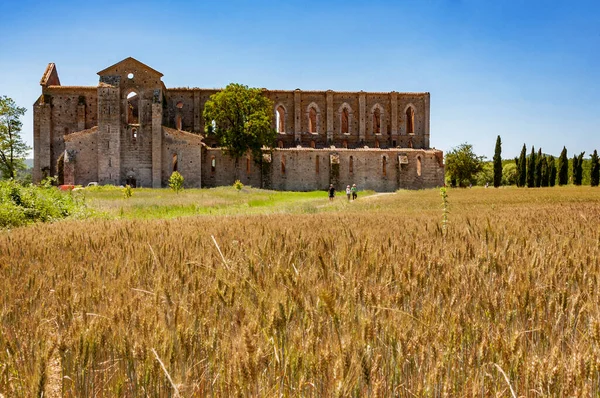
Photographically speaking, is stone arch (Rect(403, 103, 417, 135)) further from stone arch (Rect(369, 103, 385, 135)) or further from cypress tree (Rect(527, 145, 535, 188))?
cypress tree (Rect(527, 145, 535, 188))

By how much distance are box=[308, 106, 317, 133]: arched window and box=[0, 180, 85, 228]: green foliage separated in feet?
144

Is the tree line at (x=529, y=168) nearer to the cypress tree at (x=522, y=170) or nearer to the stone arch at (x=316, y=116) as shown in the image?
the cypress tree at (x=522, y=170)

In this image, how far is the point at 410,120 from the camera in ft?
193

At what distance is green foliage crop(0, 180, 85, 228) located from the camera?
35.3 feet

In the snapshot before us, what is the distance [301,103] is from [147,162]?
20.1 metres

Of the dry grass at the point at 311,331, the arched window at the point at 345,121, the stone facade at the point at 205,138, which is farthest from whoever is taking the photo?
the arched window at the point at 345,121

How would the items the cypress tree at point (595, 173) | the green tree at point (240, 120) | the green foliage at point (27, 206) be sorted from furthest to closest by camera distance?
the cypress tree at point (595, 173) < the green tree at point (240, 120) < the green foliage at point (27, 206)

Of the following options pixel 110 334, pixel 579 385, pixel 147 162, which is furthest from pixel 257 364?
pixel 147 162

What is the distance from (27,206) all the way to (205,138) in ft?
135

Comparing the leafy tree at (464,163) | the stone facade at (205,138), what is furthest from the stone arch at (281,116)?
the leafy tree at (464,163)

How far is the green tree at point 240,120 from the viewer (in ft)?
155

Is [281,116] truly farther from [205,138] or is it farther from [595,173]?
[595,173]

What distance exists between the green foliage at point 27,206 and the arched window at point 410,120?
162 ft

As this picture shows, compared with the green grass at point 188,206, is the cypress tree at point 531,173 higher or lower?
higher
